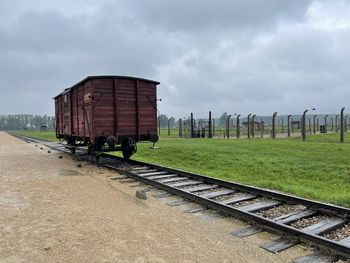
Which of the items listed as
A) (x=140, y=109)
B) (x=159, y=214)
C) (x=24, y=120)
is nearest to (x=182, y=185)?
(x=159, y=214)

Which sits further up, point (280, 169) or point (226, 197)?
point (280, 169)

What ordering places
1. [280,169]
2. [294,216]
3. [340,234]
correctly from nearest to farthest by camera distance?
[340,234]
[294,216]
[280,169]

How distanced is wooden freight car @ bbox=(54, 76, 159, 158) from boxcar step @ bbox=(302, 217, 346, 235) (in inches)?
322

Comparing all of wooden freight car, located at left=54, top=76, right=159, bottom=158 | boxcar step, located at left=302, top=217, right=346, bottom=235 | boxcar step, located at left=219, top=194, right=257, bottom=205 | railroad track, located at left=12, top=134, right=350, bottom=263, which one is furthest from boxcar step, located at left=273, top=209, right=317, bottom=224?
wooden freight car, located at left=54, top=76, right=159, bottom=158

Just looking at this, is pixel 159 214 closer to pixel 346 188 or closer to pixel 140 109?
pixel 346 188

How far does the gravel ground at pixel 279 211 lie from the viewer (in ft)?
19.4

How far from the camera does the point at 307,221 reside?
5465mm

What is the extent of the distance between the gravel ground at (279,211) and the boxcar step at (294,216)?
0.71 ft

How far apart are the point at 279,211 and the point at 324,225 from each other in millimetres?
1054

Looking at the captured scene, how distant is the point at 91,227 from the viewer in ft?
18.0

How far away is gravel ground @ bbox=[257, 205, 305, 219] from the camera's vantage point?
19.4 feet

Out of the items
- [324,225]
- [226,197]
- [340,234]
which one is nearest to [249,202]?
[226,197]

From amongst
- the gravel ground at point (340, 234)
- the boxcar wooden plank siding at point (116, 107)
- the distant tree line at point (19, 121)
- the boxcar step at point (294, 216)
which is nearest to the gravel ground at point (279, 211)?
the boxcar step at point (294, 216)

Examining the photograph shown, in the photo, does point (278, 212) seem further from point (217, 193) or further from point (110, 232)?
point (110, 232)
